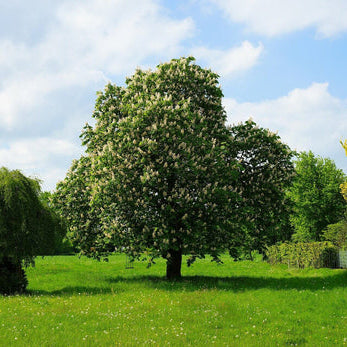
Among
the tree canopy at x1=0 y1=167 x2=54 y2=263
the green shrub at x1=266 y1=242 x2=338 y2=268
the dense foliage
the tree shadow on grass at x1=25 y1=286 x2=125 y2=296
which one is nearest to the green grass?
the tree shadow on grass at x1=25 y1=286 x2=125 y2=296

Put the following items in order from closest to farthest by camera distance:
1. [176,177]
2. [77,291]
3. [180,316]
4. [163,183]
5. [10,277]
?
[180,316] < [10,277] < [77,291] < [163,183] < [176,177]

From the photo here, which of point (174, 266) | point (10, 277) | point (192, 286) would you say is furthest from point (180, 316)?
point (174, 266)

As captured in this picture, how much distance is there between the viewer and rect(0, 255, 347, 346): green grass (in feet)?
37.6

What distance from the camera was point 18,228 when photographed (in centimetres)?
2066

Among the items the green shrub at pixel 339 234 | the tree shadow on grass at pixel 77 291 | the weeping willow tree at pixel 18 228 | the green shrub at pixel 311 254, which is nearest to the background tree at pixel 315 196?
the green shrub at pixel 339 234

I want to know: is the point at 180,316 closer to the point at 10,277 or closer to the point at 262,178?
the point at 10,277

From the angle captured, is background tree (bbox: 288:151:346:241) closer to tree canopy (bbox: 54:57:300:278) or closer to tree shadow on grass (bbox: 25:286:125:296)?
tree canopy (bbox: 54:57:300:278)

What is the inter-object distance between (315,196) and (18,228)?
49.8m

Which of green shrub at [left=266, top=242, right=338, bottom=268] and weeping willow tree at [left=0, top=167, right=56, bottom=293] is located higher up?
weeping willow tree at [left=0, top=167, right=56, bottom=293]

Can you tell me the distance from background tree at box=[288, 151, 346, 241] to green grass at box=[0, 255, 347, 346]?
39506 millimetres

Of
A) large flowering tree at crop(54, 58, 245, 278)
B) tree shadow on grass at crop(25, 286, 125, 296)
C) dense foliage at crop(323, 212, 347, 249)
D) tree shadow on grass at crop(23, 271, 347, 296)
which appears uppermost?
large flowering tree at crop(54, 58, 245, 278)

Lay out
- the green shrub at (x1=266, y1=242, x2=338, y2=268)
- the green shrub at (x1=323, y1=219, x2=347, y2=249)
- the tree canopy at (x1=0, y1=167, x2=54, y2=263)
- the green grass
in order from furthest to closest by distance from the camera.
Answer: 1. the green shrub at (x1=323, y1=219, x2=347, y2=249)
2. the green shrub at (x1=266, y1=242, x2=338, y2=268)
3. the tree canopy at (x1=0, y1=167, x2=54, y2=263)
4. the green grass

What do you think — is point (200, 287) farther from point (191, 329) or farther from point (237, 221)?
point (191, 329)

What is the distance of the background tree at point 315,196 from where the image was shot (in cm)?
A: 5928
